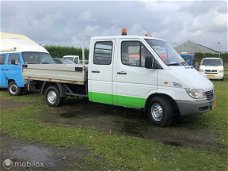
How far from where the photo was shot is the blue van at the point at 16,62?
1301cm

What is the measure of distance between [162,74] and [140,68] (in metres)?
0.65

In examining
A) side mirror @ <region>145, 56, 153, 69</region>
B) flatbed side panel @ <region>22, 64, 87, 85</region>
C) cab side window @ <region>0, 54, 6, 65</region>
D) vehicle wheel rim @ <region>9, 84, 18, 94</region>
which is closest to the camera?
side mirror @ <region>145, 56, 153, 69</region>

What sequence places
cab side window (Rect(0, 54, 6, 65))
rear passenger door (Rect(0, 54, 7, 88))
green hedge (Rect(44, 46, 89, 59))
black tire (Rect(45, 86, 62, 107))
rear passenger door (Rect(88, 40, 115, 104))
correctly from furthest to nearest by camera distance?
green hedge (Rect(44, 46, 89, 59)) < cab side window (Rect(0, 54, 6, 65)) < rear passenger door (Rect(0, 54, 7, 88)) < black tire (Rect(45, 86, 62, 107)) < rear passenger door (Rect(88, 40, 115, 104))

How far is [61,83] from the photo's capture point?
405 inches

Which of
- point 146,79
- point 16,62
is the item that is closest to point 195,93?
point 146,79

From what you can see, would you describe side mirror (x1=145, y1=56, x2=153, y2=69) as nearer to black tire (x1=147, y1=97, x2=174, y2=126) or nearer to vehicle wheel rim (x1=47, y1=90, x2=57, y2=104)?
black tire (x1=147, y1=97, x2=174, y2=126)

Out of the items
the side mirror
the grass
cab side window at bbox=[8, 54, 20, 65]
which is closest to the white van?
cab side window at bbox=[8, 54, 20, 65]

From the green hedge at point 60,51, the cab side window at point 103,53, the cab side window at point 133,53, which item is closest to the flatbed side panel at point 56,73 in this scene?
the cab side window at point 103,53

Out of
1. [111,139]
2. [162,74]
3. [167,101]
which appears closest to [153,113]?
[167,101]

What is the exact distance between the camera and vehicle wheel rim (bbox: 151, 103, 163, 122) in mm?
7897

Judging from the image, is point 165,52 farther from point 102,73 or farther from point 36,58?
point 36,58

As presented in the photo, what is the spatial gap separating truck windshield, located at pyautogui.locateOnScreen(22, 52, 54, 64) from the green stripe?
16.5 feet

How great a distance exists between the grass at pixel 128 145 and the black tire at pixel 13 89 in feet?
14.1

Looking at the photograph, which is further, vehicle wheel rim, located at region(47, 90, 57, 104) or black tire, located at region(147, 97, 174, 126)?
vehicle wheel rim, located at region(47, 90, 57, 104)
